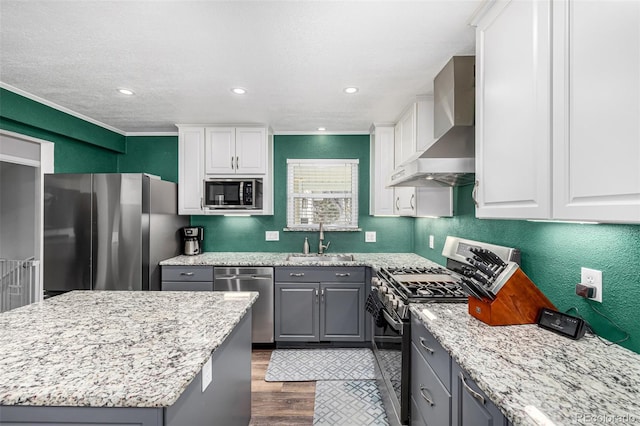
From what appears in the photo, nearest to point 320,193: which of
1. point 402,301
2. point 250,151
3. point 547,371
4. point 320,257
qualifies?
point 320,257

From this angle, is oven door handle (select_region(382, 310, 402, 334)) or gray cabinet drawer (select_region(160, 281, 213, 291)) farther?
gray cabinet drawer (select_region(160, 281, 213, 291))

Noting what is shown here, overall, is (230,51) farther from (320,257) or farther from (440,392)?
(320,257)

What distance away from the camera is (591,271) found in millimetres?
1305

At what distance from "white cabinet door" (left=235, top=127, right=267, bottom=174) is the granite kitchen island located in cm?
187

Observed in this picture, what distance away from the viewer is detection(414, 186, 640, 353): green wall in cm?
115

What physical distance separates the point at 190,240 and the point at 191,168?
82 cm

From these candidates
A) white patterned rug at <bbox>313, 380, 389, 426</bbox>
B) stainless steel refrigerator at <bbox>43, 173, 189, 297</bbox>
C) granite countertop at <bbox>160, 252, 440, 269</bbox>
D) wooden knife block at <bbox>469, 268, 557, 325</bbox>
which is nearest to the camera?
wooden knife block at <bbox>469, 268, 557, 325</bbox>

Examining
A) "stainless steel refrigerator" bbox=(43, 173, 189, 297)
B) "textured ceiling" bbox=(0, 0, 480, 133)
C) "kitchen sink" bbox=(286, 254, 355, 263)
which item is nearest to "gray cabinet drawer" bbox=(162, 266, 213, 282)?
"stainless steel refrigerator" bbox=(43, 173, 189, 297)

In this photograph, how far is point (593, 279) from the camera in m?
1.29

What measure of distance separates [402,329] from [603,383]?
949mm

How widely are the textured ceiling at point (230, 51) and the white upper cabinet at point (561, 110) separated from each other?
15.7 inches

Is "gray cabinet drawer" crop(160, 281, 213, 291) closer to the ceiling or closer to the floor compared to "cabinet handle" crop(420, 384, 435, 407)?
closer to the ceiling

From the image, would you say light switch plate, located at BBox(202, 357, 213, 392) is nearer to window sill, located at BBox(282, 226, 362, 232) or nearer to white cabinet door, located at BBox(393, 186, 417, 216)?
white cabinet door, located at BBox(393, 186, 417, 216)

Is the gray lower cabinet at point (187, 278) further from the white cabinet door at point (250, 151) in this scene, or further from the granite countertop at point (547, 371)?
the granite countertop at point (547, 371)
